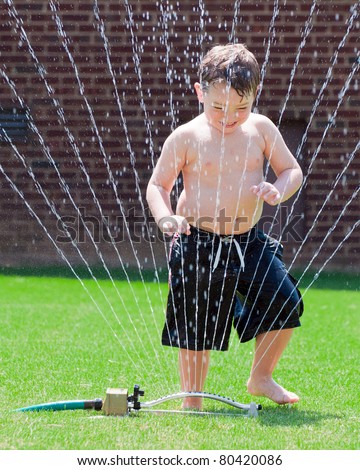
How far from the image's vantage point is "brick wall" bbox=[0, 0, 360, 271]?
9.00 metres

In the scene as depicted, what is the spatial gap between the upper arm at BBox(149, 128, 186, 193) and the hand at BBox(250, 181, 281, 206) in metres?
0.33

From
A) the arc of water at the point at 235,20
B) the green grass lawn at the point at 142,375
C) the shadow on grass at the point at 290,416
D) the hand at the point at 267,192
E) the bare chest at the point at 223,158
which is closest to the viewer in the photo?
the green grass lawn at the point at 142,375

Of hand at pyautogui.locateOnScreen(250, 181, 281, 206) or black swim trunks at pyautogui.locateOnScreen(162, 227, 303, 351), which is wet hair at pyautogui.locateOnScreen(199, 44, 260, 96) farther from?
black swim trunks at pyautogui.locateOnScreen(162, 227, 303, 351)

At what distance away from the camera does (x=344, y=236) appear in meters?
9.16

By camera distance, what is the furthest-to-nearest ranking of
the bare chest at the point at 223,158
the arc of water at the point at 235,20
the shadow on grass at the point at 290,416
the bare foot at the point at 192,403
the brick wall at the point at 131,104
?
the brick wall at the point at 131,104
the arc of water at the point at 235,20
the bare chest at the point at 223,158
the bare foot at the point at 192,403
the shadow on grass at the point at 290,416

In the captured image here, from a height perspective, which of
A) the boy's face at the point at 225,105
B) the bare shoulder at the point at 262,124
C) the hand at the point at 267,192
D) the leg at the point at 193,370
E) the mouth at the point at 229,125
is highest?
the boy's face at the point at 225,105

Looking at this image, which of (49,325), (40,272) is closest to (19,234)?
(40,272)

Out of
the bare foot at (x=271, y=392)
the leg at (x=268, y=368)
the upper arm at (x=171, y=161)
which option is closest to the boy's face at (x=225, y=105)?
the upper arm at (x=171, y=161)

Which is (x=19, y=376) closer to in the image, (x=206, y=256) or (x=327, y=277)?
(x=206, y=256)

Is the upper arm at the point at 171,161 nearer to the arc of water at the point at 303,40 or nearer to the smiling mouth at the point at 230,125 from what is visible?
the smiling mouth at the point at 230,125

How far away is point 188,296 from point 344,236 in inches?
233

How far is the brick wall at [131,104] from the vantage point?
9.00 meters

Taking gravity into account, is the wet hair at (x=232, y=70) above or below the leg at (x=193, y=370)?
above

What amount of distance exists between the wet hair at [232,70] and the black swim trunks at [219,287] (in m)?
0.53
